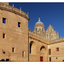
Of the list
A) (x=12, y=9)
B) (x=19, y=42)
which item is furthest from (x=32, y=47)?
(x=12, y=9)

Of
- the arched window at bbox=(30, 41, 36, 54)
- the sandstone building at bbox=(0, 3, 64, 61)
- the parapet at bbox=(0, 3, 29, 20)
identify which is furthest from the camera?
the arched window at bbox=(30, 41, 36, 54)

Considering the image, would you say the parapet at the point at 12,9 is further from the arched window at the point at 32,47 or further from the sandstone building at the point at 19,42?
the arched window at the point at 32,47

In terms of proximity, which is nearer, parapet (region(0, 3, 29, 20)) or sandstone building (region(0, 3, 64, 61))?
sandstone building (region(0, 3, 64, 61))

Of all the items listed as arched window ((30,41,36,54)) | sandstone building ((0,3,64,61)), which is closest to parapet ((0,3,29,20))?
sandstone building ((0,3,64,61))

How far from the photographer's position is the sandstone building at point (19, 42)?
794 inches

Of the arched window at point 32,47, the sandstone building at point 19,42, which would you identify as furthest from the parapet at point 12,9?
the arched window at point 32,47

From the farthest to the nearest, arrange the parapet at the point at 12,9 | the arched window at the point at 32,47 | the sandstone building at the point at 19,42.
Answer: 1. the arched window at the point at 32,47
2. the parapet at the point at 12,9
3. the sandstone building at the point at 19,42

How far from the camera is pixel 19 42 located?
22312 millimetres

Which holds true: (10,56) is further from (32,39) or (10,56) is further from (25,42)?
(32,39)

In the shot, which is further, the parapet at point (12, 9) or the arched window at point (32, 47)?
the arched window at point (32, 47)

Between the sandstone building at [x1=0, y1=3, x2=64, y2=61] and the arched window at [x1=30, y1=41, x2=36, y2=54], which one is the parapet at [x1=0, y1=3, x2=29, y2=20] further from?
the arched window at [x1=30, y1=41, x2=36, y2=54]

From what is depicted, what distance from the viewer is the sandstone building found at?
20180 mm

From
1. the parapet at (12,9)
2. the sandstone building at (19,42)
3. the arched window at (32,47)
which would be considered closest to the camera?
the sandstone building at (19,42)

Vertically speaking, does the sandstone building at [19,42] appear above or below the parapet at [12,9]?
below
